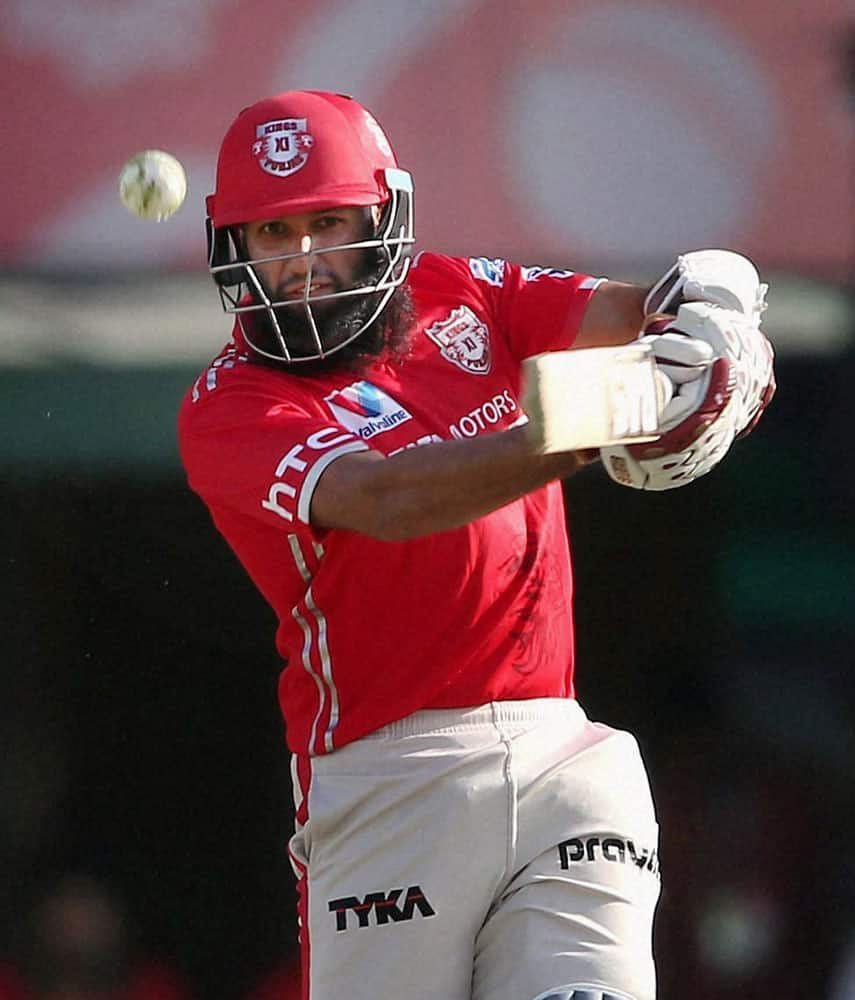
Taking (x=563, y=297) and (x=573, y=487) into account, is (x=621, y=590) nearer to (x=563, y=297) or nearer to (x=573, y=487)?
(x=573, y=487)

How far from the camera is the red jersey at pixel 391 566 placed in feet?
8.98

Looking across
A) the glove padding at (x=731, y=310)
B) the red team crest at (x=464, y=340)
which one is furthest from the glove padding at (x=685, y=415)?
the red team crest at (x=464, y=340)

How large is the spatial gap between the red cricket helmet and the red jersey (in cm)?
8

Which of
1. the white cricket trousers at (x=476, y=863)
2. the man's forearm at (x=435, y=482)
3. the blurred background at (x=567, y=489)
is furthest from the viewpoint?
the blurred background at (x=567, y=489)

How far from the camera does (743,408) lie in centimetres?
254

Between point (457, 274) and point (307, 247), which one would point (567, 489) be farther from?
point (307, 247)

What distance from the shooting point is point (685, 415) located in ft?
7.93

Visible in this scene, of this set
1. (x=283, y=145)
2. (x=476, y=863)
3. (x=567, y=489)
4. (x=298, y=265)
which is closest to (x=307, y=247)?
(x=298, y=265)

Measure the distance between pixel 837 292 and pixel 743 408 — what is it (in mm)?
1465

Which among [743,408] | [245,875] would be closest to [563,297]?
[743,408]

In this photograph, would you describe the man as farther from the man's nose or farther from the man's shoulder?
the man's shoulder

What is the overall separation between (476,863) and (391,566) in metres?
0.42

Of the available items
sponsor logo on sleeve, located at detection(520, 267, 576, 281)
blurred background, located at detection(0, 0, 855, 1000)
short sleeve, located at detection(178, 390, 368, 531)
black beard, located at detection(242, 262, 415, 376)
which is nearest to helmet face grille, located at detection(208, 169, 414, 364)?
black beard, located at detection(242, 262, 415, 376)

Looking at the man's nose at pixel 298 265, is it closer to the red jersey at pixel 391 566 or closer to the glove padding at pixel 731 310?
the red jersey at pixel 391 566
